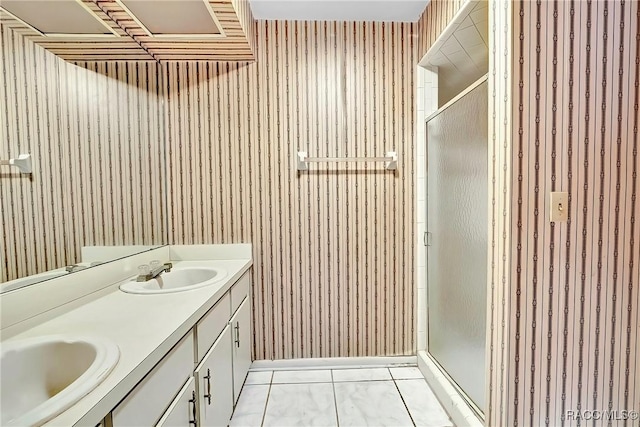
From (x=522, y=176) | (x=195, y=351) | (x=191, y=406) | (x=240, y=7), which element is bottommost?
(x=191, y=406)

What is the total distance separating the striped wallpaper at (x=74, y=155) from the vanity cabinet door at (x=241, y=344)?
73cm

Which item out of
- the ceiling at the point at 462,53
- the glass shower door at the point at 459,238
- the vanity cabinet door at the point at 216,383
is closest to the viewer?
the vanity cabinet door at the point at 216,383

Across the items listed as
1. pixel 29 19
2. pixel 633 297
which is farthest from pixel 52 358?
pixel 633 297

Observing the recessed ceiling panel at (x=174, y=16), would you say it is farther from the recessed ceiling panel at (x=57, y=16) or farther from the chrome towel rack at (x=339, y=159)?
the chrome towel rack at (x=339, y=159)

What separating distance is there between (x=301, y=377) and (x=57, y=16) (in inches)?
91.7

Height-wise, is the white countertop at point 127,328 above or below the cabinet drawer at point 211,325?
above

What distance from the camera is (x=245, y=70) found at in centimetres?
202

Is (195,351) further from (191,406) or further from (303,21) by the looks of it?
(303,21)

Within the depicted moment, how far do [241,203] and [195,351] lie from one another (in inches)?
43.6

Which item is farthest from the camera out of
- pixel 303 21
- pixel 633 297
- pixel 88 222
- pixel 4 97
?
pixel 303 21

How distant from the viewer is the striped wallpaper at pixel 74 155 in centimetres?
97

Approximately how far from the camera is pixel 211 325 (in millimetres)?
1281
